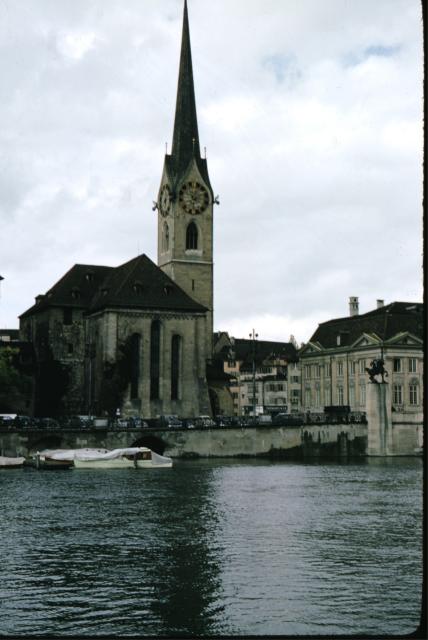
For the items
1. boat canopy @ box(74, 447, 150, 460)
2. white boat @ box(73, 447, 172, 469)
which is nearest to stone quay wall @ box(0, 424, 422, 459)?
boat canopy @ box(74, 447, 150, 460)

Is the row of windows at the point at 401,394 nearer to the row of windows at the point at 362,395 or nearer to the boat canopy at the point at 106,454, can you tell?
the row of windows at the point at 362,395

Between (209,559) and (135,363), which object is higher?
(135,363)

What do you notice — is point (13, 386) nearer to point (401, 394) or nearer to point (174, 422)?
point (174, 422)

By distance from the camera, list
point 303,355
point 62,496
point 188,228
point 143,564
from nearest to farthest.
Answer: point 143,564, point 62,496, point 188,228, point 303,355

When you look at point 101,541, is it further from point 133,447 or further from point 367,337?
point 367,337

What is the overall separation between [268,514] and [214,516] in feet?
8.03

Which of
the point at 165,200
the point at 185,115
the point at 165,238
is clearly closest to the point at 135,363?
the point at 165,238

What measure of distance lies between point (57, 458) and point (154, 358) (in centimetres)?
2100

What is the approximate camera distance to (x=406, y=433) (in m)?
89.9

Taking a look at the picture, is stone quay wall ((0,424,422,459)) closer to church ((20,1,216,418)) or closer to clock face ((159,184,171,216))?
church ((20,1,216,418))

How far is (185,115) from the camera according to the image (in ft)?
366

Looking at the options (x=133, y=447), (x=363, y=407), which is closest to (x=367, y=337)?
(x=363, y=407)

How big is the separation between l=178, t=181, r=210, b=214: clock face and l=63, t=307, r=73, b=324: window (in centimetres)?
1875

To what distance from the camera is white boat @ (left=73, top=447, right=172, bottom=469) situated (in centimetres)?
7225
